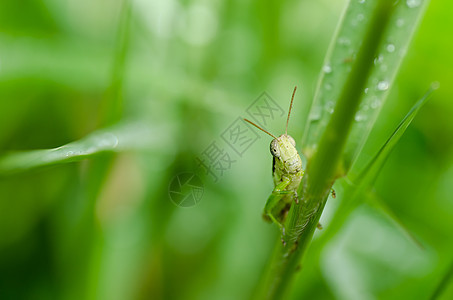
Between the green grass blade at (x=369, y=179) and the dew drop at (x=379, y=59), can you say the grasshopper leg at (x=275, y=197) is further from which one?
the dew drop at (x=379, y=59)

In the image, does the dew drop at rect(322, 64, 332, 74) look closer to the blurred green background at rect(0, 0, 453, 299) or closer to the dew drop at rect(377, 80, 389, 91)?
the dew drop at rect(377, 80, 389, 91)

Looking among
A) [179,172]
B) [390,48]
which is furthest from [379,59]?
[179,172]

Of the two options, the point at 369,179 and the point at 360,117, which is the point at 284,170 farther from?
the point at 360,117

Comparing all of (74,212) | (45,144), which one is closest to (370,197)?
(74,212)

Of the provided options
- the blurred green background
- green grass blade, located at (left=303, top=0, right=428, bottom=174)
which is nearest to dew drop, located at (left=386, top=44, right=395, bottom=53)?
green grass blade, located at (left=303, top=0, right=428, bottom=174)

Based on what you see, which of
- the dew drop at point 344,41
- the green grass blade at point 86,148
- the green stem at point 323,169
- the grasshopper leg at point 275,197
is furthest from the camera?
the grasshopper leg at point 275,197

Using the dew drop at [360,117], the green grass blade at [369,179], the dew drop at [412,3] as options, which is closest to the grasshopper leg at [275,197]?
the green grass blade at [369,179]

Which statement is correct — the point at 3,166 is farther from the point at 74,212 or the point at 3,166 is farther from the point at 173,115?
the point at 173,115
